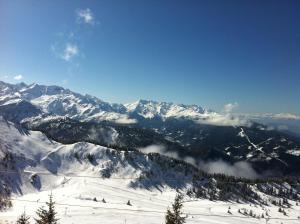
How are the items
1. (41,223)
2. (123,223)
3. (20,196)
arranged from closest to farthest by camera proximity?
(41,223) < (123,223) < (20,196)

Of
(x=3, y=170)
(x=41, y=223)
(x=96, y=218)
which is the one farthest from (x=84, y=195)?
(x=41, y=223)

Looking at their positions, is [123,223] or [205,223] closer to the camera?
[123,223]

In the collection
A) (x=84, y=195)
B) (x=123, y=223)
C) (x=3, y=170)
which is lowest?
(x=123, y=223)

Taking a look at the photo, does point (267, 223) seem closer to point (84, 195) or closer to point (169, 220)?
point (84, 195)

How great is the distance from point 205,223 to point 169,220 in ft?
292

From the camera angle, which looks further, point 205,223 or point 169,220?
point 205,223

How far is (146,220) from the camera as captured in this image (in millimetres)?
117688

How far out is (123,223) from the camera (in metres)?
107

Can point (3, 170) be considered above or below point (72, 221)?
above

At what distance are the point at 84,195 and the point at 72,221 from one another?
87.6 m

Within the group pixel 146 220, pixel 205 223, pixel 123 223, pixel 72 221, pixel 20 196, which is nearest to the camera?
pixel 72 221

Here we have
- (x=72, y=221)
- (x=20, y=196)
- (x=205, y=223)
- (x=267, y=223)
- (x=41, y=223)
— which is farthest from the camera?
(x=267, y=223)

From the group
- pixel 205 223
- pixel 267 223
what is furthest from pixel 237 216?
pixel 205 223

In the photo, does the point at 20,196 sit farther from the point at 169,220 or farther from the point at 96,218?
the point at 169,220
